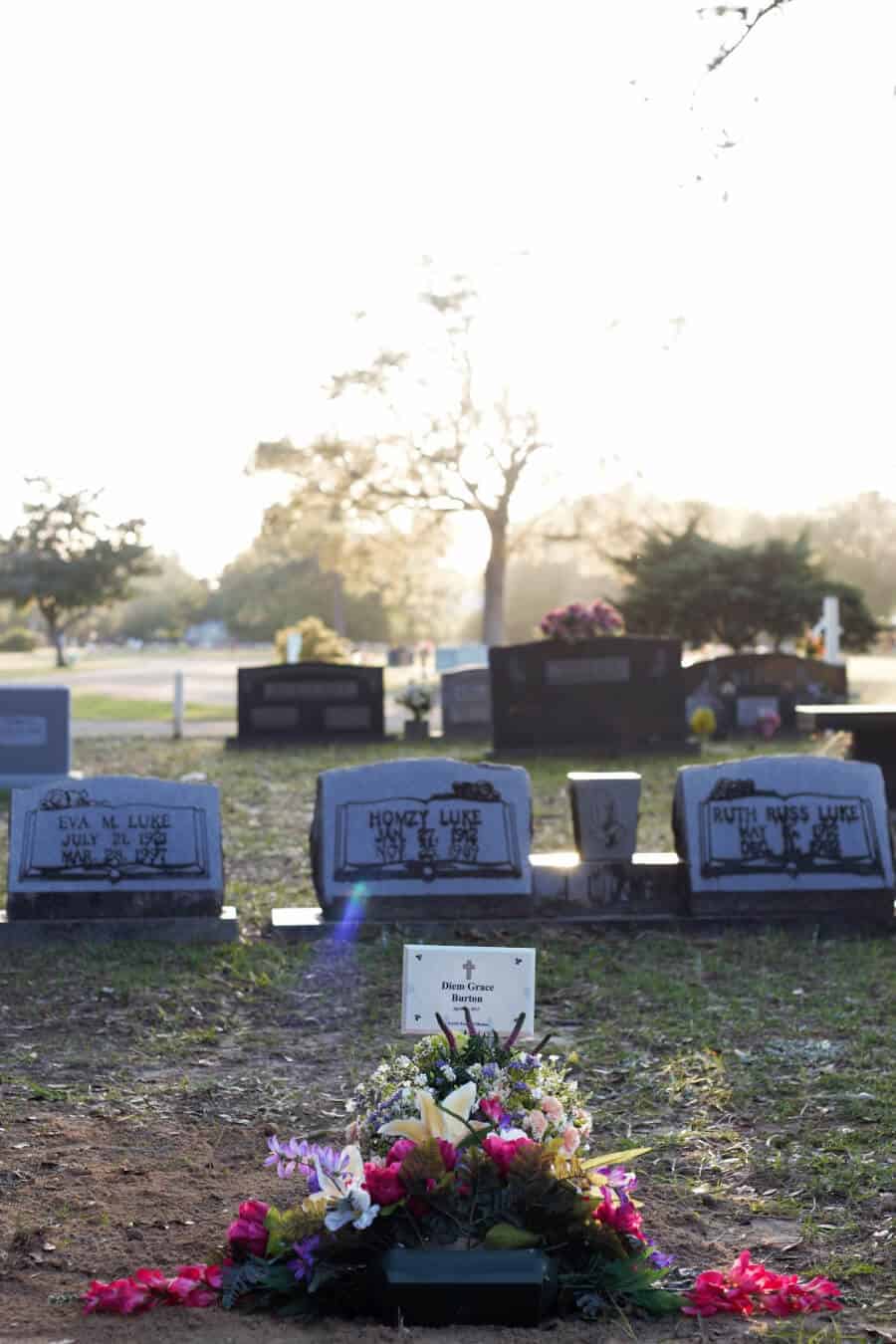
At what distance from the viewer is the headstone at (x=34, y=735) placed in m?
15.8

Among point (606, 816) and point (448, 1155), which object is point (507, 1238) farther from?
point (606, 816)

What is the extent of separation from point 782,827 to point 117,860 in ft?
11.7

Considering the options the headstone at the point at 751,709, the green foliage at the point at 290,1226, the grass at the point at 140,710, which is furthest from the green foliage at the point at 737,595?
the green foliage at the point at 290,1226

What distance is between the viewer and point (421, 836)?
852 centimetres

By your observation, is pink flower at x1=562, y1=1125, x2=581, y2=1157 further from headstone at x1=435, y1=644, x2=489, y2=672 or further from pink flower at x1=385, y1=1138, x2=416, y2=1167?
headstone at x1=435, y1=644, x2=489, y2=672

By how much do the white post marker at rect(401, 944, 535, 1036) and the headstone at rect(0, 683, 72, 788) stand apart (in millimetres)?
12167

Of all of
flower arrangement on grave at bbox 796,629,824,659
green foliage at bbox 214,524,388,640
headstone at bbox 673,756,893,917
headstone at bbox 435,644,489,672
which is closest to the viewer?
headstone at bbox 673,756,893,917

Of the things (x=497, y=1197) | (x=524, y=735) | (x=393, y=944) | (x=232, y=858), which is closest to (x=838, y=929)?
(x=393, y=944)

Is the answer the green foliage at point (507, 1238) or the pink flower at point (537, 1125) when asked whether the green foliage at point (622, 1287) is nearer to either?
the green foliage at point (507, 1238)

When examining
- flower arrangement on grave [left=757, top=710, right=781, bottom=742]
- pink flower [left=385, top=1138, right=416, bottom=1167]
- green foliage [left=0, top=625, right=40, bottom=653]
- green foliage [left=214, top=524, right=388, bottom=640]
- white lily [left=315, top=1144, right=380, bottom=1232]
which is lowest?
white lily [left=315, top=1144, right=380, bottom=1232]

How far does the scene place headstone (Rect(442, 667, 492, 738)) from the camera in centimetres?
2212

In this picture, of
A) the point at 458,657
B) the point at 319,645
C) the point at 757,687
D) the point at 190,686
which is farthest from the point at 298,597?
the point at 757,687

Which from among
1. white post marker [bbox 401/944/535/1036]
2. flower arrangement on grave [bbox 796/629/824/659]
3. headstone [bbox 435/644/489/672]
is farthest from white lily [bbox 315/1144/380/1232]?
headstone [bbox 435/644/489/672]

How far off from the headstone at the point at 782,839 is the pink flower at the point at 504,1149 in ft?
16.5
